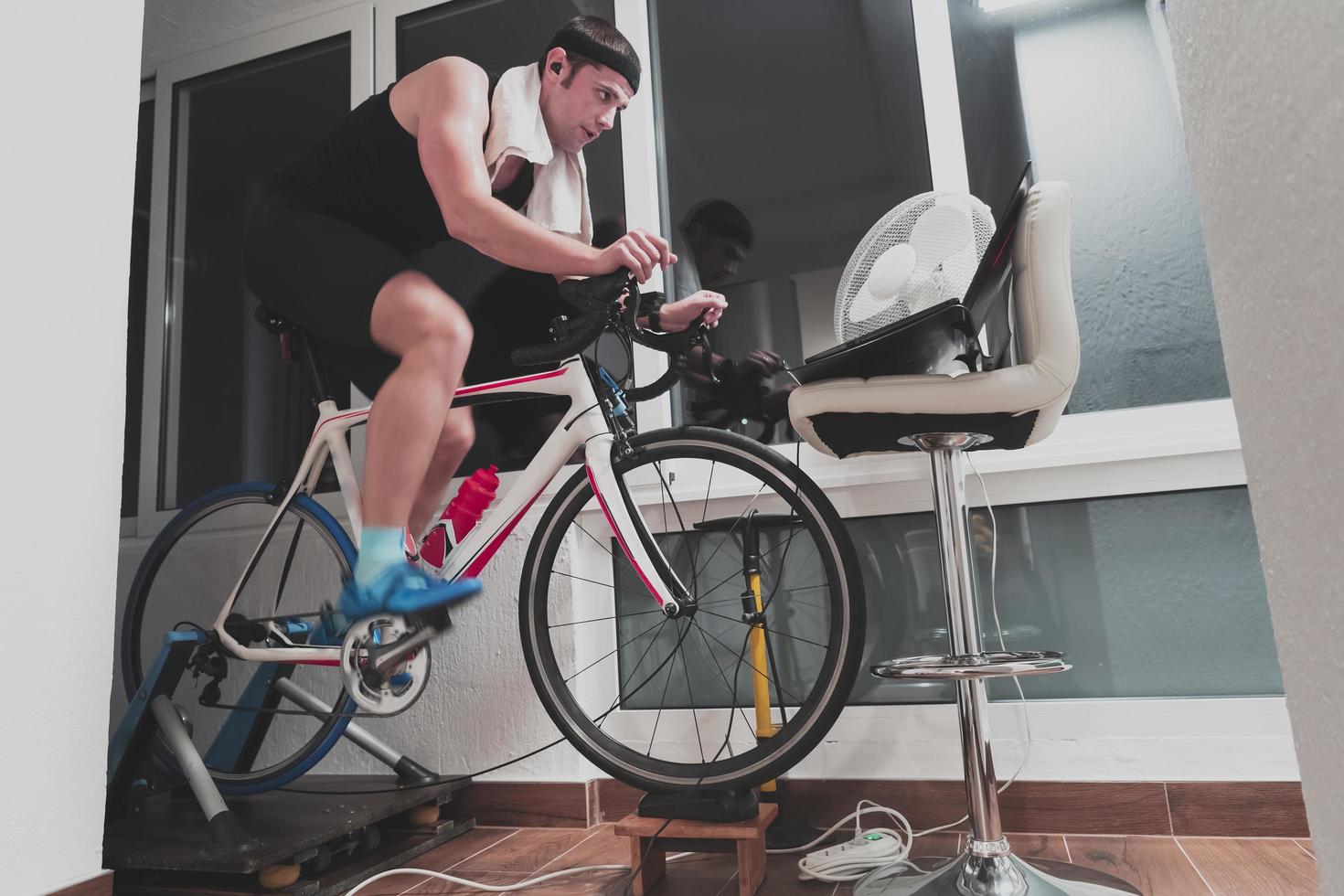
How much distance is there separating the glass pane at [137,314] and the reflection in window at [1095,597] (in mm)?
1924

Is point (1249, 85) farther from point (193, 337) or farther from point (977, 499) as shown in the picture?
point (193, 337)

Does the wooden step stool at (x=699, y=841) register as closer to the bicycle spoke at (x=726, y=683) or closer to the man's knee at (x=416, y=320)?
the bicycle spoke at (x=726, y=683)

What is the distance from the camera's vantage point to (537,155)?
1.84m

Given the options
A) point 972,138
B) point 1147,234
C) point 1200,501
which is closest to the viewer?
point 1200,501

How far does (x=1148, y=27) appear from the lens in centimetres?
191

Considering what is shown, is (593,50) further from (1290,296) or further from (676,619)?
(1290,296)

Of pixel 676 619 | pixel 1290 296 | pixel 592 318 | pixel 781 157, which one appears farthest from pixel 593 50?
pixel 1290 296

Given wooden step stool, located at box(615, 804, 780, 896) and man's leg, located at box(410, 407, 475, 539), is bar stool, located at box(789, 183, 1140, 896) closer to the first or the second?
wooden step stool, located at box(615, 804, 780, 896)

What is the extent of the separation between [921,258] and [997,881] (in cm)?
100

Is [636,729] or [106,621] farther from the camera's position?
[636,729]

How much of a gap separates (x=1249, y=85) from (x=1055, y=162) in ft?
5.58

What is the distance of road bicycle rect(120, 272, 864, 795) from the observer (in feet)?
4.81

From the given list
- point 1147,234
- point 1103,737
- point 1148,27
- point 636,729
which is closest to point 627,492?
point 636,729

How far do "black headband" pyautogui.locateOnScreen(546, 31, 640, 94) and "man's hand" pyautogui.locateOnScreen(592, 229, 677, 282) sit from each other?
636 millimetres
